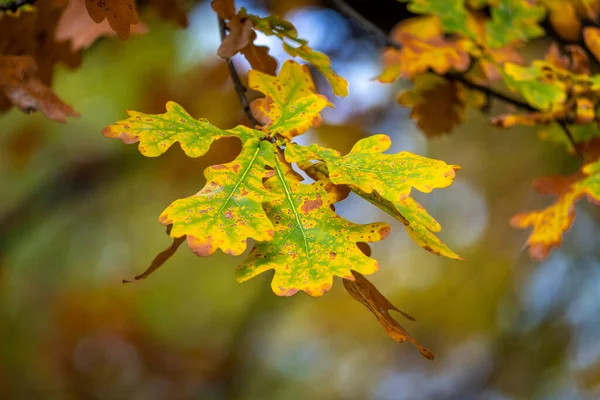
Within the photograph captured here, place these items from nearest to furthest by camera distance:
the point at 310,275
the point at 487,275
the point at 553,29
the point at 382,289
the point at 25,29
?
the point at 310,275
the point at 25,29
the point at 553,29
the point at 487,275
the point at 382,289

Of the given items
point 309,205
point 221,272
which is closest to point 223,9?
point 309,205

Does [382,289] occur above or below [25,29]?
below

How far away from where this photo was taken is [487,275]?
4.87 meters

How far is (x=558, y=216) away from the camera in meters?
1.11

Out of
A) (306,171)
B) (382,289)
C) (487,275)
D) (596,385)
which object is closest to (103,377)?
(382,289)

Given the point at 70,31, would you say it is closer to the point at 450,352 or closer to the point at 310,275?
the point at 310,275

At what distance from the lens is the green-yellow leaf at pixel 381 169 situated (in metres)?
0.73

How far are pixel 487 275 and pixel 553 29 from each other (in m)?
3.15

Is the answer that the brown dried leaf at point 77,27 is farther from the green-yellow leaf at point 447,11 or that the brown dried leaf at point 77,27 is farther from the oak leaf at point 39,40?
the green-yellow leaf at point 447,11

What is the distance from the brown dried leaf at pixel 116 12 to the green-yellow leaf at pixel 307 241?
32cm

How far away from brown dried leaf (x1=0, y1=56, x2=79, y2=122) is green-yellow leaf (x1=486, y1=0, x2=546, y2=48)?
92 centimetres

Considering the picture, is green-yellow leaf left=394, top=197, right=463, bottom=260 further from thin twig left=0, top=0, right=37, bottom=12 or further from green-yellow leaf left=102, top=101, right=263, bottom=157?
thin twig left=0, top=0, right=37, bottom=12

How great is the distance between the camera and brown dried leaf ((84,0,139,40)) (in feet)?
2.91

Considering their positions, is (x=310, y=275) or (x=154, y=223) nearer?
(x=310, y=275)
